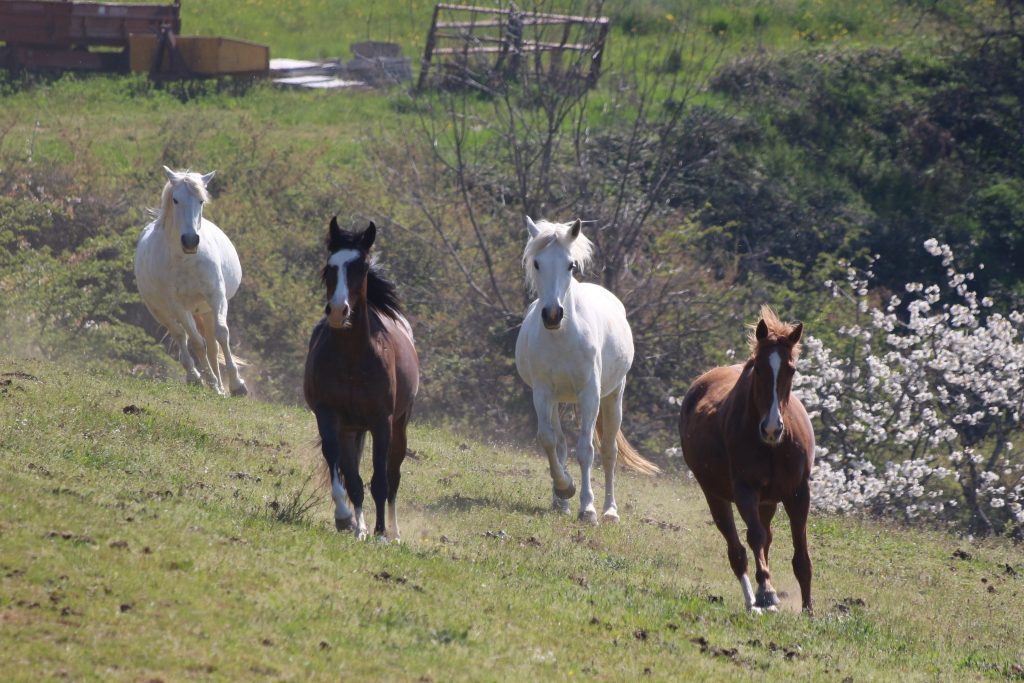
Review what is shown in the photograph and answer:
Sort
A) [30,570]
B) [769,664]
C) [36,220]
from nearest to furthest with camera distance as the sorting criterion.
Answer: [30,570]
[769,664]
[36,220]

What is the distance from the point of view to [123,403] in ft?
43.2

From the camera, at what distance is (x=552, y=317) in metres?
10.8

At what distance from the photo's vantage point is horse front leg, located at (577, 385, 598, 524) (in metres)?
12.1

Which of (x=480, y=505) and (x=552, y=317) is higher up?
(x=552, y=317)

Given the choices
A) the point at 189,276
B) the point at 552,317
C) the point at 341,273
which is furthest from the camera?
the point at 189,276

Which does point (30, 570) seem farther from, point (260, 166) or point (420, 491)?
point (260, 166)

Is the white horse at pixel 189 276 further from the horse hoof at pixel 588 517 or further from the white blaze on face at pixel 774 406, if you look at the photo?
the white blaze on face at pixel 774 406

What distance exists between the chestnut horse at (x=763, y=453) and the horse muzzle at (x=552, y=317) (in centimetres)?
183

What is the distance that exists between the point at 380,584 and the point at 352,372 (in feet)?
6.78

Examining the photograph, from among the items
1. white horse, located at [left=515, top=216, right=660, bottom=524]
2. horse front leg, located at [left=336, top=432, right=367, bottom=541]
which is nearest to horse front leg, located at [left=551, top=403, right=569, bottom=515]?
white horse, located at [left=515, top=216, right=660, bottom=524]

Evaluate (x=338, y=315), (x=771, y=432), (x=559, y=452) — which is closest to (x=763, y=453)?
(x=771, y=432)

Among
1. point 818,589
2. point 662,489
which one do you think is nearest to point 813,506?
point 662,489

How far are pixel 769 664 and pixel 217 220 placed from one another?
64.1 ft

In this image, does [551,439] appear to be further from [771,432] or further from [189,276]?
[189,276]
